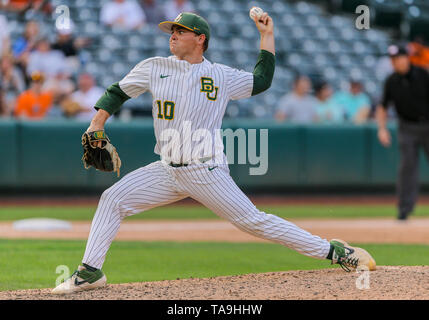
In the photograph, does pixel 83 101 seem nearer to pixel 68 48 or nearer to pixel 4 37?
pixel 68 48

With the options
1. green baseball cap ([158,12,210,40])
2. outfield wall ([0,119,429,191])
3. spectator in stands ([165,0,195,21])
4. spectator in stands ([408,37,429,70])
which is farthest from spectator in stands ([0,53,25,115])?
green baseball cap ([158,12,210,40])

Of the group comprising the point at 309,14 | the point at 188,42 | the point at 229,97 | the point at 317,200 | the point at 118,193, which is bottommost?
the point at 317,200

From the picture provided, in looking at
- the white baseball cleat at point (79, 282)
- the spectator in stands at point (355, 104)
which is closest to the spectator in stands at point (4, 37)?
the spectator in stands at point (355, 104)

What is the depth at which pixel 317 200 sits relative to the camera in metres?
11.7

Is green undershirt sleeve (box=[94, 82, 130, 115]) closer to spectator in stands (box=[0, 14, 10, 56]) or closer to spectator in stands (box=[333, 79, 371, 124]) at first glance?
spectator in stands (box=[0, 14, 10, 56])

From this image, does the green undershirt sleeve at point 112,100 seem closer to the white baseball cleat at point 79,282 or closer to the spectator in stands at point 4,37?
the white baseball cleat at point 79,282

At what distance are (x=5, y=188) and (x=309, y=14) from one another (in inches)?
319

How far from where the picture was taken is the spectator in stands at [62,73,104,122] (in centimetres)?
1103

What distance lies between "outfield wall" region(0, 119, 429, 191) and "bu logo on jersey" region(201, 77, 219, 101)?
261 inches

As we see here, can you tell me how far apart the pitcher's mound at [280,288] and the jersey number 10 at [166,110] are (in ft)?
3.28

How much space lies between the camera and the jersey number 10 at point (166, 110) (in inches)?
171

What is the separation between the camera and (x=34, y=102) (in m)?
11.2
